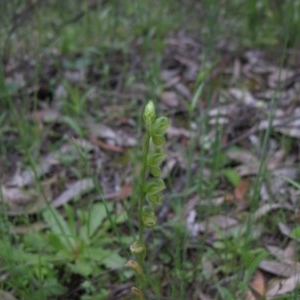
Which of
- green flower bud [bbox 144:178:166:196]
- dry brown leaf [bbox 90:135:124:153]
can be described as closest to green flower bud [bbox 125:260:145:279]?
green flower bud [bbox 144:178:166:196]

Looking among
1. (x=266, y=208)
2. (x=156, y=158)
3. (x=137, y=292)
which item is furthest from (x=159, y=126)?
(x=266, y=208)

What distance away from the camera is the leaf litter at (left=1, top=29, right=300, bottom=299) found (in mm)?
1410

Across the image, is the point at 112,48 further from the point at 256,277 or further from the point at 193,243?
the point at 256,277

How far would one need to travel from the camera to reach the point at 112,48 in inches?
98.4

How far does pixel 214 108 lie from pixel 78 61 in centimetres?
67

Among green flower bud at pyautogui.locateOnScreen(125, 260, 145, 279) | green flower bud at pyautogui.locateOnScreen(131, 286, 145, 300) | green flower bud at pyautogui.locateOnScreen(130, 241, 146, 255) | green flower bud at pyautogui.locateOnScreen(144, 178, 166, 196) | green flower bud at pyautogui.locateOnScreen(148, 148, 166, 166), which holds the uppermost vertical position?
green flower bud at pyautogui.locateOnScreen(148, 148, 166, 166)

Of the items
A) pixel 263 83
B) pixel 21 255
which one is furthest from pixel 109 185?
pixel 263 83

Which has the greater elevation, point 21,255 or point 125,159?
point 21,255

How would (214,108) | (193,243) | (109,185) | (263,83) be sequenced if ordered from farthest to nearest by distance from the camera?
(263,83) < (214,108) < (109,185) < (193,243)

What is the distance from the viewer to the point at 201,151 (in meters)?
1.44

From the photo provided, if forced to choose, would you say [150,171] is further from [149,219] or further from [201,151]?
[201,151]

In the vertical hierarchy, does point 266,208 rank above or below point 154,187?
below

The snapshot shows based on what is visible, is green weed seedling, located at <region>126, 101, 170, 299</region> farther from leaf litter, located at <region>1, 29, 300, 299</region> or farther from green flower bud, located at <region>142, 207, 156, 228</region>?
leaf litter, located at <region>1, 29, 300, 299</region>

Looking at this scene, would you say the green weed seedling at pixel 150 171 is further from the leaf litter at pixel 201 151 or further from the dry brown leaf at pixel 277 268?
the dry brown leaf at pixel 277 268
